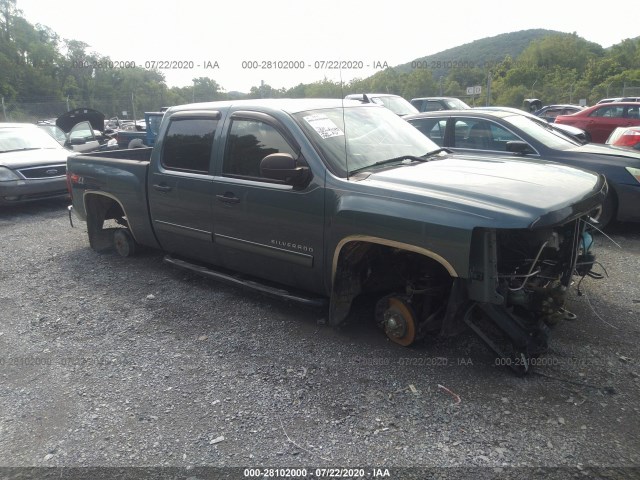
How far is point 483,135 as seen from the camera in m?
6.80

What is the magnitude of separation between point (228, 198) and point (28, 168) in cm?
649

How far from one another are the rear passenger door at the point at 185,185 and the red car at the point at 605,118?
1178 cm

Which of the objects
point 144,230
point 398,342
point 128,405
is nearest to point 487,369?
point 398,342

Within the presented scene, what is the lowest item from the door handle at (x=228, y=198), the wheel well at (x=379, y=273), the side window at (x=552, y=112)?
the wheel well at (x=379, y=273)

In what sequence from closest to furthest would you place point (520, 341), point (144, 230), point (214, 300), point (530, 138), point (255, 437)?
point (255, 437) → point (520, 341) → point (214, 300) → point (144, 230) → point (530, 138)

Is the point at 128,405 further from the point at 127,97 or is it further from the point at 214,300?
the point at 127,97

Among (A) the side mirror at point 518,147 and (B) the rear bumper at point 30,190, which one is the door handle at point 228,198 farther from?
(B) the rear bumper at point 30,190

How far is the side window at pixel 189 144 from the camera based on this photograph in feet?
15.1

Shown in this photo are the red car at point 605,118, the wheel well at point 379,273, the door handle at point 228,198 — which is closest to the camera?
the wheel well at point 379,273

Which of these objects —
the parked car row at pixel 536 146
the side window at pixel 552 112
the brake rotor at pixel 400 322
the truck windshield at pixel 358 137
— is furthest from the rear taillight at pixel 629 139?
the side window at pixel 552 112

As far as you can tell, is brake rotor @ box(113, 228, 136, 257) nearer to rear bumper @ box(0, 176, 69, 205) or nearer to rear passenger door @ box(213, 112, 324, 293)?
rear passenger door @ box(213, 112, 324, 293)

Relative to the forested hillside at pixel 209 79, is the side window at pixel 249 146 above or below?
below

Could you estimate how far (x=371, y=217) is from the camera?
3377 millimetres

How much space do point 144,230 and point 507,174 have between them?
12.2 feet
